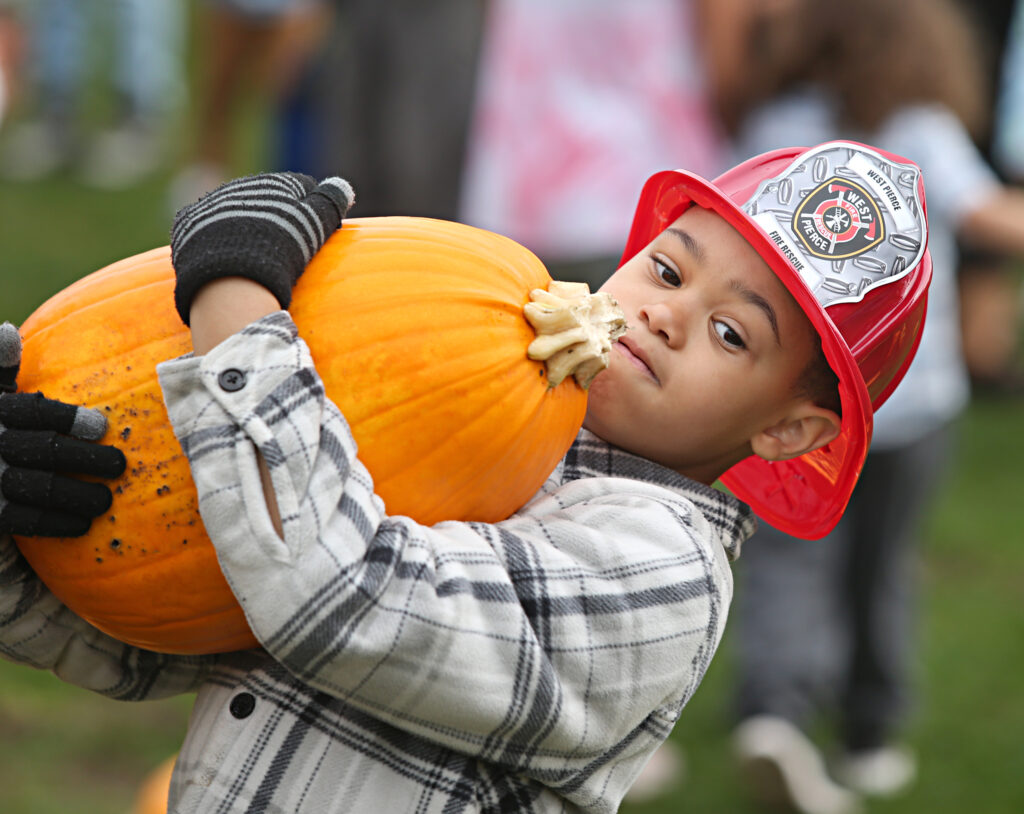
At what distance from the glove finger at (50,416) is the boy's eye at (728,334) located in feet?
3.06

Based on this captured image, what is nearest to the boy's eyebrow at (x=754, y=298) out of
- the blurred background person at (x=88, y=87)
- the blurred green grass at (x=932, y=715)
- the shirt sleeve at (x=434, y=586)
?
the shirt sleeve at (x=434, y=586)

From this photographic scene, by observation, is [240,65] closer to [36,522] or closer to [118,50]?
[118,50]

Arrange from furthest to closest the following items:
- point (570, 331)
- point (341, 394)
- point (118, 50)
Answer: point (118, 50), point (570, 331), point (341, 394)

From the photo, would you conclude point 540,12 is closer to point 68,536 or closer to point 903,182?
point 903,182

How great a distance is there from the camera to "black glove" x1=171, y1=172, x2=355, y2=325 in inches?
62.2

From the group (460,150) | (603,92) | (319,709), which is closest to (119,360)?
(319,709)

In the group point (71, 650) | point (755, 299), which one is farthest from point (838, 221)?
point (71, 650)

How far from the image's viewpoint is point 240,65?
9.82m

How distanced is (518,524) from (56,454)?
644 millimetres

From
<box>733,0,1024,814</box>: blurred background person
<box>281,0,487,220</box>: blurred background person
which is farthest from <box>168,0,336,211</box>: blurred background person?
<box>733,0,1024,814</box>: blurred background person

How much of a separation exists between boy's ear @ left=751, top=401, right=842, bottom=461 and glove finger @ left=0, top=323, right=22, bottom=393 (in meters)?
1.17

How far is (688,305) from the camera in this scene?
76.7 inches

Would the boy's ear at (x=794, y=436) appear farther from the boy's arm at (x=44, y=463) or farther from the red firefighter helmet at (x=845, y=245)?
the boy's arm at (x=44, y=463)

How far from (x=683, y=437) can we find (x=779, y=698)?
9.27ft
